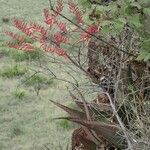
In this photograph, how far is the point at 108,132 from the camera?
10.2ft

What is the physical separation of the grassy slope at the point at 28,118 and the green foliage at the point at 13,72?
85mm

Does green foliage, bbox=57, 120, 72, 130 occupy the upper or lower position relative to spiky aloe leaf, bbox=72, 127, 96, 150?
lower

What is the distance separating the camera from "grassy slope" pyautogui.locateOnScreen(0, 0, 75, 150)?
525cm

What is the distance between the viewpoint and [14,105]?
6.04 m

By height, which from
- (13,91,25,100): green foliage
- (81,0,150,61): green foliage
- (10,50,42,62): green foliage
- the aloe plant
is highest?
(81,0,150,61): green foliage

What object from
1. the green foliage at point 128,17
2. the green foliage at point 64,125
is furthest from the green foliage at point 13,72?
the green foliage at point 128,17

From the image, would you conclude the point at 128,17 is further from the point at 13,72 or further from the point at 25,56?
the point at 25,56

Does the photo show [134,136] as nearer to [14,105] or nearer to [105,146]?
[105,146]

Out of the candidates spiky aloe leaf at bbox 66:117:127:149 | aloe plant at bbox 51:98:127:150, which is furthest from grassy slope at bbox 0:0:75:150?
spiky aloe leaf at bbox 66:117:127:149

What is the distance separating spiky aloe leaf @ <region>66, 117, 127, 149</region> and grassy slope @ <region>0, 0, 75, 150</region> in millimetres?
2032

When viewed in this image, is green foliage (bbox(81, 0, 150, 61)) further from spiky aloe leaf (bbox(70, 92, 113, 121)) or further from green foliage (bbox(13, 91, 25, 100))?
green foliage (bbox(13, 91, 25, 100))

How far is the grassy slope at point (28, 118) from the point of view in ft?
17.2

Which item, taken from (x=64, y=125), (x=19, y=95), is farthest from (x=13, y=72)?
(x=64, y=125)

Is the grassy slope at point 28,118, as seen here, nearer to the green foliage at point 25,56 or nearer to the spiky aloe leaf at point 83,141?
the green foliage at point 25,56
